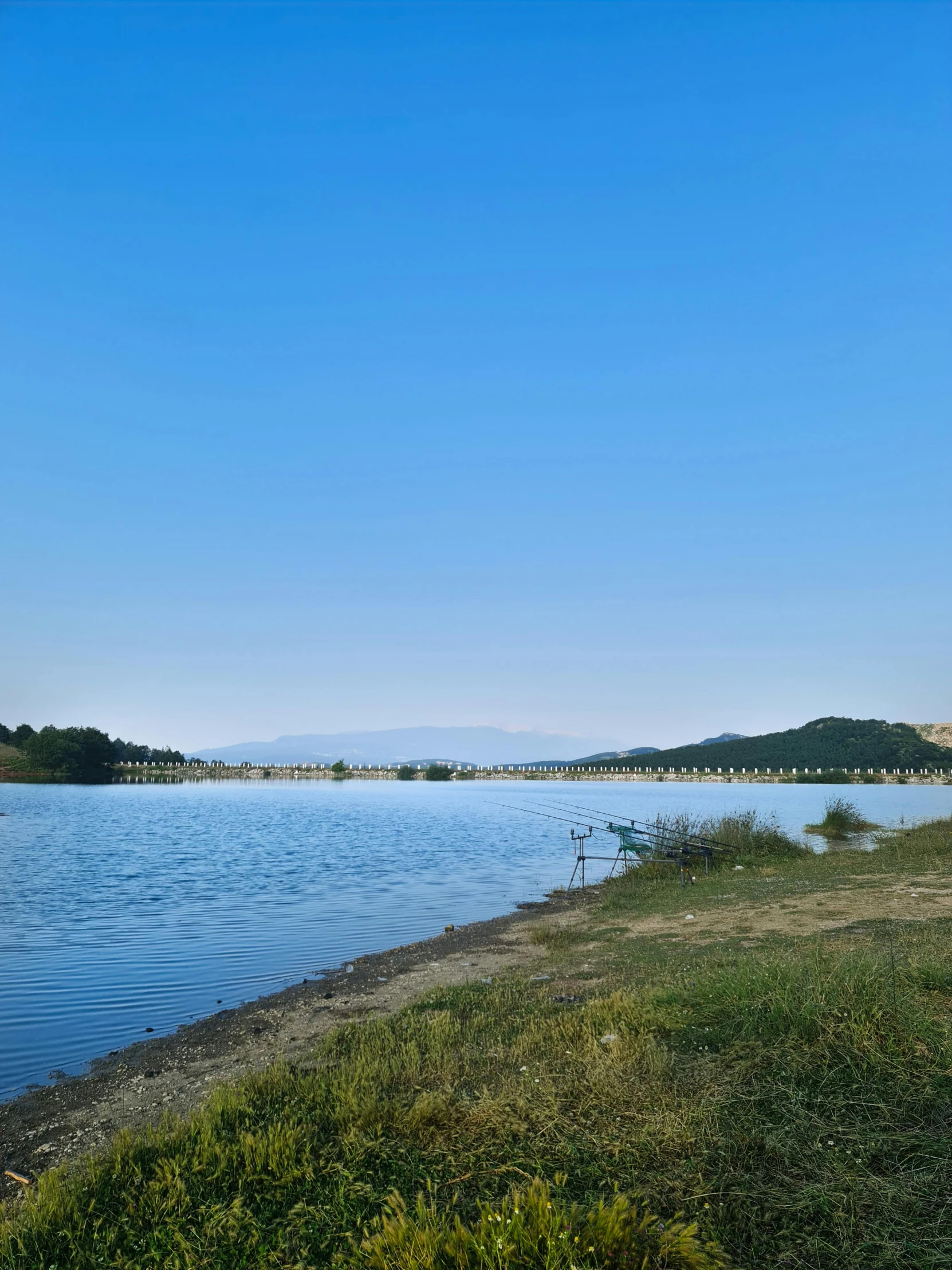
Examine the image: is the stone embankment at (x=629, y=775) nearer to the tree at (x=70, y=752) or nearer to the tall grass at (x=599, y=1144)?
the tree at (x=70, y=752)

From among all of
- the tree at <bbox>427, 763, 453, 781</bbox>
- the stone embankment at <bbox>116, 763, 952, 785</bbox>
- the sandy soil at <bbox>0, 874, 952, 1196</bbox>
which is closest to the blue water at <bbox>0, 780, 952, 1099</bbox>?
the sandy soil at <bbox>0, 874, 952, 1196</bbox>

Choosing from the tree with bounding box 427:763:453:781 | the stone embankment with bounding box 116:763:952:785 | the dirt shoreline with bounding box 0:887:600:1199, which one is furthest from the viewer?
the tree with bounding box 427:763:453:781

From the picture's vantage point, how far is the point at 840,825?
39.3 m

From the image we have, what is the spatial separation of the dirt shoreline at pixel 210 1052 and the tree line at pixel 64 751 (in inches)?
4906

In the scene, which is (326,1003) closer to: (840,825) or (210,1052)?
(210,1052)

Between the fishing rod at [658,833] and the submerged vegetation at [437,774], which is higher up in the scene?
the fishing rod at [658,833]

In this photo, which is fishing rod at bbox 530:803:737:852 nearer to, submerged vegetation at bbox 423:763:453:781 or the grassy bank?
the grassy bank

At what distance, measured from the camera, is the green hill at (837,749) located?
157 metres

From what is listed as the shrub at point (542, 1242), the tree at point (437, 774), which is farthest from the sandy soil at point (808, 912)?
the tree at point (437, 774)

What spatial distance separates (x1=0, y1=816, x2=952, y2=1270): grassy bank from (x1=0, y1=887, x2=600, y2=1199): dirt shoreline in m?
1.33

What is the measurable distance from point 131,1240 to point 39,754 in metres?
136

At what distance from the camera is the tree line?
121 meters

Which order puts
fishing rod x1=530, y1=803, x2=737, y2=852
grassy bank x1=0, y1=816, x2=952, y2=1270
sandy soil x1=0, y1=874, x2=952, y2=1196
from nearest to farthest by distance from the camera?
grassy bank x1=0, y1=816, x2=952, y2=1270, sandy soil x1=0, y1=874, x2=952, y2=1196, fishing rod x1=530, y1=803, x2=737, y2=852

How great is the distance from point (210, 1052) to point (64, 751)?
130 metres
